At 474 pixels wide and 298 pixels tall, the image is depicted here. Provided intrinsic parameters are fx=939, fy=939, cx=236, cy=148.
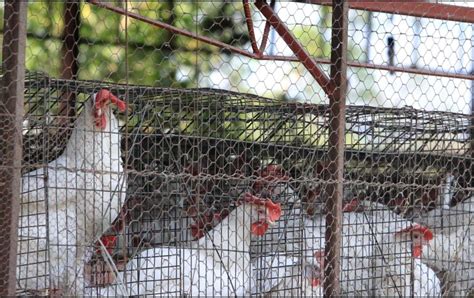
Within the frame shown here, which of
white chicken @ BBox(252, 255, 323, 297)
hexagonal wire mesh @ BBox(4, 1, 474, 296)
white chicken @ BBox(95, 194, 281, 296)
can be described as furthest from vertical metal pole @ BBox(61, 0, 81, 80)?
white chicken @ BBox(252, 255, 323, 297)

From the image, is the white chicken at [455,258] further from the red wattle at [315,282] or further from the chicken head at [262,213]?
the chicken head at [262,213]

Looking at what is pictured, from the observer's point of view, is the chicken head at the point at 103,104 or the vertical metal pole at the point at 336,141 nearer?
the vertical metal pole at the point at 336,141

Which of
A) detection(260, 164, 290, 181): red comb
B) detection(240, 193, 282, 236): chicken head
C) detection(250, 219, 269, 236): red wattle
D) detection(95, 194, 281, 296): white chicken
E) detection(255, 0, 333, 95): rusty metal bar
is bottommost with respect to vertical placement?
detection(95, 194, 281, 296): white chicken

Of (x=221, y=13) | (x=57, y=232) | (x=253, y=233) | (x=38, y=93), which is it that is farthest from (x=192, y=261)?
(x=221, y=13)

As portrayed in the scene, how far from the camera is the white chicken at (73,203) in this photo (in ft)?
11.3

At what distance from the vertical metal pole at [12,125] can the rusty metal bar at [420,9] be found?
141 cm

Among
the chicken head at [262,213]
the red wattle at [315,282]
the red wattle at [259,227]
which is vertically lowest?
the red wattle at [315,282]

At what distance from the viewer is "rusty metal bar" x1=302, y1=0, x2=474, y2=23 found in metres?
3.88

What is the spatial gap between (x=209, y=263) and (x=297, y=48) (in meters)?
0.94

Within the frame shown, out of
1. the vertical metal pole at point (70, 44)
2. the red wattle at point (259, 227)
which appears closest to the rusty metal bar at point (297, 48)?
the red wattle at point (259, 227)

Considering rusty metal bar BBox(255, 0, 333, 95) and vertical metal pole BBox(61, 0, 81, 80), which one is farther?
vertical metal pole BBox(61, 0, 81, 80)

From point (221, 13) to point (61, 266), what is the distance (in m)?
2.93

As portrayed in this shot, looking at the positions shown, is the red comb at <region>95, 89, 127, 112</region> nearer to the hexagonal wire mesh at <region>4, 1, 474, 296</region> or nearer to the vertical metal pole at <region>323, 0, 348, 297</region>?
the hexagonal wire mesh at <region>4, 1, 474, 296</region>

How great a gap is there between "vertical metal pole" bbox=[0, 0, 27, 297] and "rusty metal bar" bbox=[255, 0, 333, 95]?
47.1 inches
